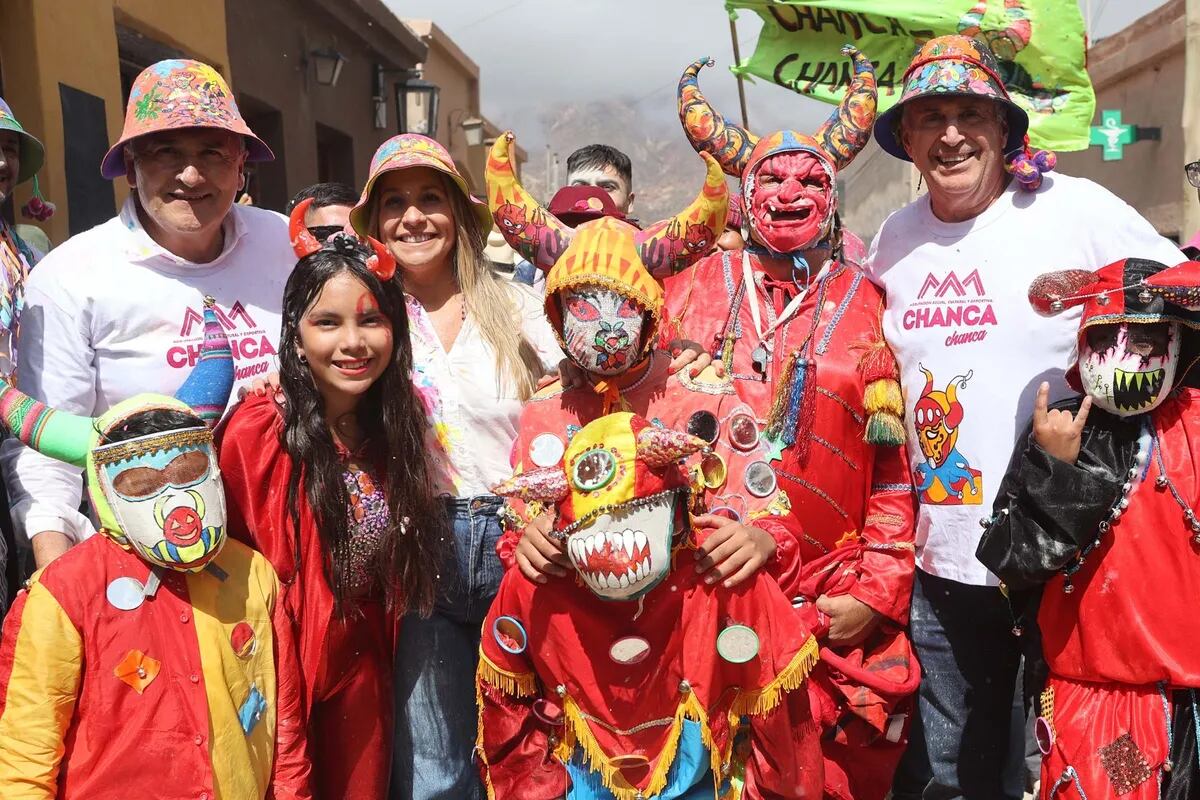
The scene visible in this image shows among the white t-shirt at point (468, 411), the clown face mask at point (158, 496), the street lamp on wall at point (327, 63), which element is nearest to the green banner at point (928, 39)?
the white t-shirt at point (468, 411)

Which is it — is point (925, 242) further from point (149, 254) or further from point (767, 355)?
point (149, 254)

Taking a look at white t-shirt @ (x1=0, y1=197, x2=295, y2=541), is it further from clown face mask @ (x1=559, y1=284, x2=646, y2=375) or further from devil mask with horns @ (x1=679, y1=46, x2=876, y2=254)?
devil mask with horns @ (x1=679, y1=46, x2=876, y2=254)

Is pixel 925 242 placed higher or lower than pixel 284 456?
higher

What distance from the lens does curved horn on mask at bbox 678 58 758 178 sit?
3529mm

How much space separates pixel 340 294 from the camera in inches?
115

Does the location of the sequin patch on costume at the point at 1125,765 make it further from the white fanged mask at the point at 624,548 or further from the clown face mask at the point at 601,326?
the clown face mask at the point at 601,326

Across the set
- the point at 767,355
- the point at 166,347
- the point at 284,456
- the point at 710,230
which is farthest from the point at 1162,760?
the point at 166,347

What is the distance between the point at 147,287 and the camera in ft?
10.8

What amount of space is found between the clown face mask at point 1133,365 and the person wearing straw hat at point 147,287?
2427mm

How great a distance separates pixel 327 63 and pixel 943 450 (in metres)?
9.56

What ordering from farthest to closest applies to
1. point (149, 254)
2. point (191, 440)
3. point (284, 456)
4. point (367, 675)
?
point (149, 254)
point (367, 675)
point (284, 456)
point (191, 440)

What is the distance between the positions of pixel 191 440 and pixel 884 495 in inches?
80.3

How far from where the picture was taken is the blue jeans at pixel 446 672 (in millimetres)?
3152

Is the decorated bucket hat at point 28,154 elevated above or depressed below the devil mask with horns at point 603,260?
above
